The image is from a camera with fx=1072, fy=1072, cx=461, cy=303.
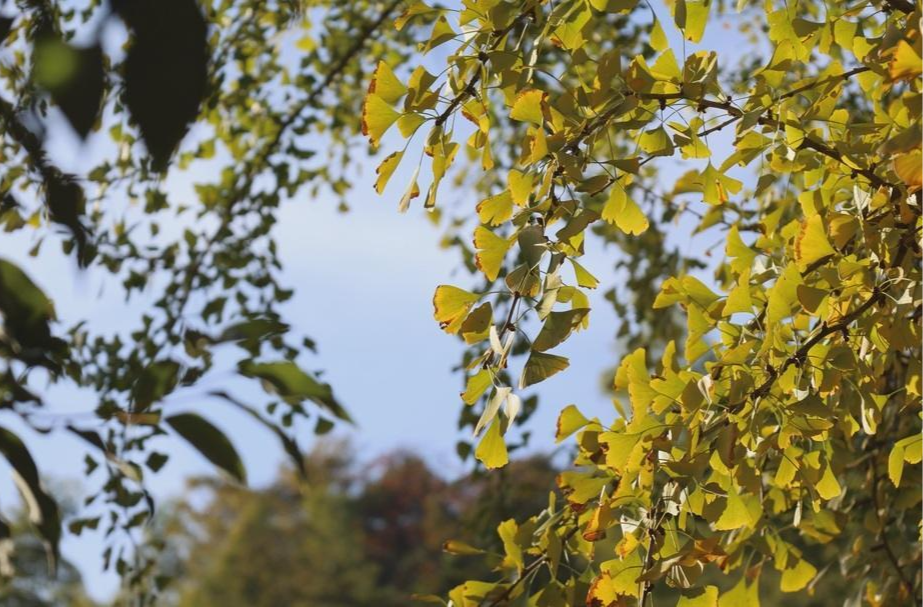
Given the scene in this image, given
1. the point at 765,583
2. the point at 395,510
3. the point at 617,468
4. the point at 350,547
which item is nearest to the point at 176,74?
the point at 617,468

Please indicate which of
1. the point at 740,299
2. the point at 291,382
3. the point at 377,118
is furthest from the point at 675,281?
the point at 291,382

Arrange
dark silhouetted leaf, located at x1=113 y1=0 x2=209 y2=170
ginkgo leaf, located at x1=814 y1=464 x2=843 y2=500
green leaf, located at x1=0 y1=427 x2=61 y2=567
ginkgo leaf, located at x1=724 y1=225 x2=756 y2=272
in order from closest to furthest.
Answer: dark silhouetted leaf, located at x1=113 y1=0 x2=209 y2=170 < green leaf, located at x1=0 y1=427 x2=61 y2=567 < ginkgo leaf, located at x1=814 y1=464 x2=843 y2=500 < ginkgo leaf, located at x1=724 y1=225 x2=756 y2=272

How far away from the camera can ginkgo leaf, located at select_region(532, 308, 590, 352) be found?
938 mm

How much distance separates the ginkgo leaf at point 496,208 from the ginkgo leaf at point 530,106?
0.26 feet

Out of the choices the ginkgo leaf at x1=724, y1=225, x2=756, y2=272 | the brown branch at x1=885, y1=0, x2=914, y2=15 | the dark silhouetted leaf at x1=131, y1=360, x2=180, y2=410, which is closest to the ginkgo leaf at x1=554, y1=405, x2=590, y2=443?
the ginkgo leaf at x1=724, y1=225, x2=756, y2=272

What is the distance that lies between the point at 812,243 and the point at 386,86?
1.47 ft

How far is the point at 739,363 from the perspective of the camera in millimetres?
1057

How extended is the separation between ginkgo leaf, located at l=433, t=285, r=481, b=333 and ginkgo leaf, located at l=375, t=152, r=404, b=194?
0.13 meters

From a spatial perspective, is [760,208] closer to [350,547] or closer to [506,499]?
[506,499]

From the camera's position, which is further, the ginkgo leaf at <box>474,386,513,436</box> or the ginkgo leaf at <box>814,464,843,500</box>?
the ginkgo leaf at <box>814,464,843,500</box>

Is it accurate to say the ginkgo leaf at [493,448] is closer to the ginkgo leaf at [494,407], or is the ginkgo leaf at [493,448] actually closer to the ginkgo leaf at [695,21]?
the ginkgo leaf at [494,407]

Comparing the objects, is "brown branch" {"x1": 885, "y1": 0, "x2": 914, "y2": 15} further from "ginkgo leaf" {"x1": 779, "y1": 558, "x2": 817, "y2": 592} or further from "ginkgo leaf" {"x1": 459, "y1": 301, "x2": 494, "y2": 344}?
"ginkgo leaf" {"x1": 779, "y1": 558, "x2": 817, "y2": 592}

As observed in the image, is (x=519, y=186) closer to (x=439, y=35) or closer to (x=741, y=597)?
(x=439, y=35)

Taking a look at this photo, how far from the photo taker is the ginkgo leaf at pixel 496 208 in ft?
3.44
